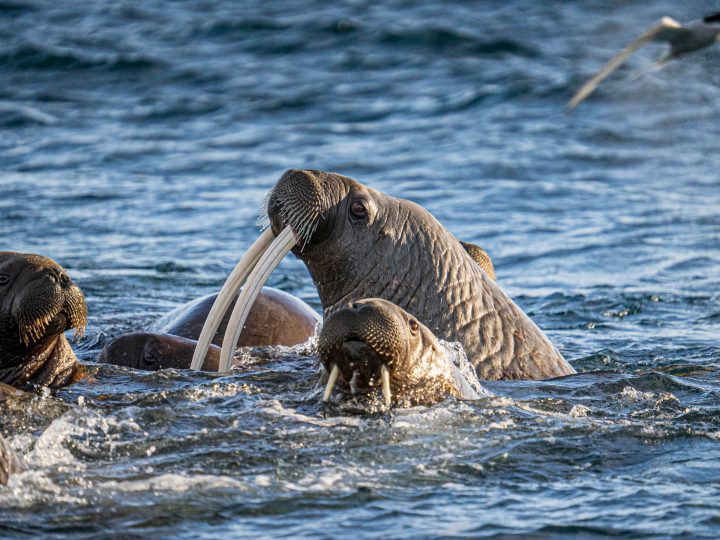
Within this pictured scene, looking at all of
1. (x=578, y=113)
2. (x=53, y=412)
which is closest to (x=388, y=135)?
(x=578, y=113)

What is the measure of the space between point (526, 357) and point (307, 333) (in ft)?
6.63

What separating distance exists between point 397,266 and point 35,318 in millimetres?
2065

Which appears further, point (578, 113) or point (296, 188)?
point (578, 113)

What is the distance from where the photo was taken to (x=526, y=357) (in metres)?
7.78

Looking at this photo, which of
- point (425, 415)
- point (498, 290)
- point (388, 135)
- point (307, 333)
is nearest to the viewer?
point (425, 415)

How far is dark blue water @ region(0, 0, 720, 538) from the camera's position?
217 inches

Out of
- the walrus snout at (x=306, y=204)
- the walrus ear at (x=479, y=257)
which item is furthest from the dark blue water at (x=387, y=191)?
the walrus ear at (x=479, y=257)

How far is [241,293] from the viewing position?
780 cm

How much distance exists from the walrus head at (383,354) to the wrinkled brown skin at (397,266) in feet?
3.53

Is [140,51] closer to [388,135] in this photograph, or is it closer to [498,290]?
[388,135]

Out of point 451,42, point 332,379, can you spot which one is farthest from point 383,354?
point 451,42

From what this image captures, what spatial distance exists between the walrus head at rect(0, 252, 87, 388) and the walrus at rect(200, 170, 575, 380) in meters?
0.84

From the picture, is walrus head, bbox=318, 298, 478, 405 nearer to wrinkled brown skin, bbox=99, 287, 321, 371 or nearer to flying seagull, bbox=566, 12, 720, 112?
flying seagull, bbox=566, 12, 720, 112

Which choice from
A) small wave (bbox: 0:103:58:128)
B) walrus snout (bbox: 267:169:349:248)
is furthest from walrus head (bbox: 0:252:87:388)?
small wave (bbox: 0:103:58:128)
